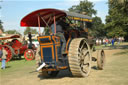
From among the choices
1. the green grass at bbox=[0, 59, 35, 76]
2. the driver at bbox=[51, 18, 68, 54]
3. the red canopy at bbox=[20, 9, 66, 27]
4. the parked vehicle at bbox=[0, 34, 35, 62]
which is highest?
the red canopy at bbox=[20, 9, 66, 27]

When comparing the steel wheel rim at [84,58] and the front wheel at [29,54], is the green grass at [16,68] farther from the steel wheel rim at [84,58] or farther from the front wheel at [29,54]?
the steel wheel rim at [84,58]

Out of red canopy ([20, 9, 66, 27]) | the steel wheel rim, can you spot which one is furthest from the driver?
the steel wheel rim

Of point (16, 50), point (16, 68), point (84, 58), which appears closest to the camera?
point (84, 58)

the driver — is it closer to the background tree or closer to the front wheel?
the front wheel

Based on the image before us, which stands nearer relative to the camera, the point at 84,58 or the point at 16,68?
the point at 84,58

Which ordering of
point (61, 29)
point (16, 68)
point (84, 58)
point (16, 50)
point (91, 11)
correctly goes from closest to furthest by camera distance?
point (61, 29)
point (84, 58)
point (16, 68)
point (16, 50)
point (91, 11)

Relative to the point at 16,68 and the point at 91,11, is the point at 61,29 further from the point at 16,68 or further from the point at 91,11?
the point at 91,11

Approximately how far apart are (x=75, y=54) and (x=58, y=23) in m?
1.70

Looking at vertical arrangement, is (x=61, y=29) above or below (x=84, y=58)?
above

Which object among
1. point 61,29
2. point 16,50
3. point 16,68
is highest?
point 61,29

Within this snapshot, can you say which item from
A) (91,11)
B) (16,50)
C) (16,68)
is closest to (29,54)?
(16,50)

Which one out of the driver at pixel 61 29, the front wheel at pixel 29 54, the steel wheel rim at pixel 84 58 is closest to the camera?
the driver at pixel 61 29

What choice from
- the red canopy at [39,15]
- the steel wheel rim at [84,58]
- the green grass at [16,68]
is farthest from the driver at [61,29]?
the green grass at [16,68]

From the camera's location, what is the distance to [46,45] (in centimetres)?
646
